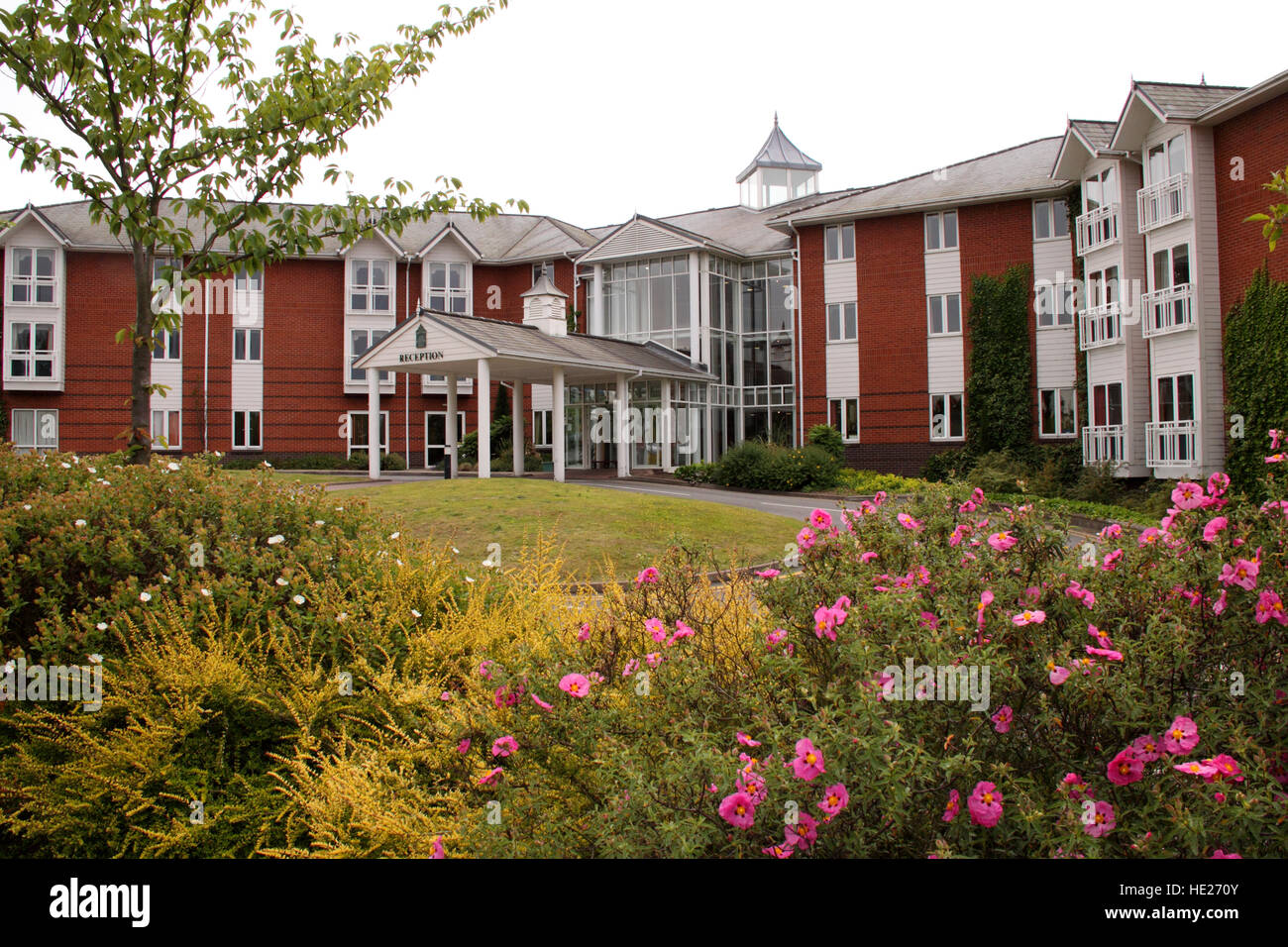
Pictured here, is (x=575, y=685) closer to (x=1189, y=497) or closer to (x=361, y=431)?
(x=1189, y=497)

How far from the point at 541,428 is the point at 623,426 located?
833 cm

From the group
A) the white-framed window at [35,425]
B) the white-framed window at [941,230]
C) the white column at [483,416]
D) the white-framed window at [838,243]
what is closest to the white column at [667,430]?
the white-framed window at [838,243]

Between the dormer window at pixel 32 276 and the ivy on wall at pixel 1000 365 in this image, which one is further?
the dormer window at pixel 32 276

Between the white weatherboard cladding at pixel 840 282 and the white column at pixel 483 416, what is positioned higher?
the white weatherboard cladding at pixel 840 282

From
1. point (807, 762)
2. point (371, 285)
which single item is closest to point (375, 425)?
point (371, 285)

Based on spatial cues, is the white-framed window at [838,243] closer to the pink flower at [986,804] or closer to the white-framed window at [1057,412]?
the white-framed window at [1057,412]

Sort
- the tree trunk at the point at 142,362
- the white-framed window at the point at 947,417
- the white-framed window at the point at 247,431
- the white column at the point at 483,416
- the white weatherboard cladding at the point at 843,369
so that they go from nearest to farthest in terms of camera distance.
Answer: the tree trunk at the point at 142,362, the white column at the point at 483,416, the white-framed window at the point at 947,417, the white weatherboard cladding at the point at 843,369, the white-framed window at the point at 247,431

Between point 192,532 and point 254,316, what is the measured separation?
3817cm

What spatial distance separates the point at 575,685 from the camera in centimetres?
327

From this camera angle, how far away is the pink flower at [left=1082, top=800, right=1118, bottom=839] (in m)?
2.44

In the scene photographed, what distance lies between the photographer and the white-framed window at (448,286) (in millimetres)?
42094

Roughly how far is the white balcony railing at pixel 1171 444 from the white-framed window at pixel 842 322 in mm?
12465
